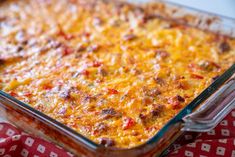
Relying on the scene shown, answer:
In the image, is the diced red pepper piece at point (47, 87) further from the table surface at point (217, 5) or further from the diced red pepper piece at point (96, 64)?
the table surface at point (217, 5)

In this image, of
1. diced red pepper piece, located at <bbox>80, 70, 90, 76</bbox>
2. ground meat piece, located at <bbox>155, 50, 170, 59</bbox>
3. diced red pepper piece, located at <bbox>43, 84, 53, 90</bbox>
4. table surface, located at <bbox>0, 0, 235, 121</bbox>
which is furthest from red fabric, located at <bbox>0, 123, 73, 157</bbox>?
table surface, located at <bbox>0, 0, 235, 121</bbox>

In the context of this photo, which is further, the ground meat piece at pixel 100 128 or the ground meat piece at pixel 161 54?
the ground meat piece at pixel 161 54

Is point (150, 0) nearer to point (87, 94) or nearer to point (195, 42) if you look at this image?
point (195, 42)

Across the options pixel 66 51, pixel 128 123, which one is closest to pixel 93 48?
pixel 66 51

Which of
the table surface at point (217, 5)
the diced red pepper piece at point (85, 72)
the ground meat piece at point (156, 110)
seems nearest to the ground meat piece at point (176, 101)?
the ground meat piece at point (156, 110)

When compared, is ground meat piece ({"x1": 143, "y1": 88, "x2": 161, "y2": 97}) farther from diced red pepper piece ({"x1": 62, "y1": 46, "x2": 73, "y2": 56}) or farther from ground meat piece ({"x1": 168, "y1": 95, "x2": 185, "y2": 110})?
diced red pepper piece ({"x1": 62, "y1": 46, "x2": 73, "y2": 56})

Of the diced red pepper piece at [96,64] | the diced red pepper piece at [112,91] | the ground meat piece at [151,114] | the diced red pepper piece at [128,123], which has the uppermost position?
the diced red pepper piece at [96,64]
